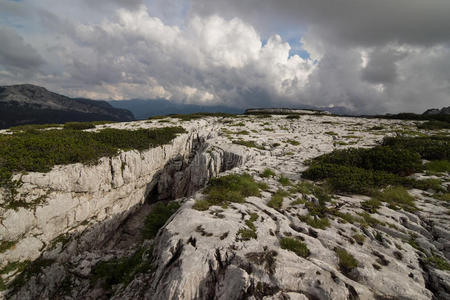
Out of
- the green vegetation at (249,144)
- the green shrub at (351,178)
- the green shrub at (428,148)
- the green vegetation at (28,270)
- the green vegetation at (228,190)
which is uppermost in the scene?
the green shrub at (428,148)

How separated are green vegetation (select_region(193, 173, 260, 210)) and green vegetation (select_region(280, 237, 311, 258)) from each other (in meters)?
3.39

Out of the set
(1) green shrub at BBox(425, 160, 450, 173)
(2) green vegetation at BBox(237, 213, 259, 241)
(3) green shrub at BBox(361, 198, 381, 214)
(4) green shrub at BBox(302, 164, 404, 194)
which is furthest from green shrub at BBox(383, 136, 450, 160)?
(2) green vegetation at BBox(237, 213, 259, 241)

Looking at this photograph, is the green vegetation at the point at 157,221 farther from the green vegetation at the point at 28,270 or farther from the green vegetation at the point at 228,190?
the green vegetation at the point at 28,270

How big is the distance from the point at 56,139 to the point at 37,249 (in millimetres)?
10402

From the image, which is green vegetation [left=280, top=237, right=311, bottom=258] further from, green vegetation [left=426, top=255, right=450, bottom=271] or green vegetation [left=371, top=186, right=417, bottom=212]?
green vegetation [left=371, top=186, right=417, bottom=212]

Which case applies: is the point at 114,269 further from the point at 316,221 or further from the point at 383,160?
the point at 383,160

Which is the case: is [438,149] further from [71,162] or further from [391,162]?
[71,162]

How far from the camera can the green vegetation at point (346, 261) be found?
228 inches

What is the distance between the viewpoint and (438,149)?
14.1 metres

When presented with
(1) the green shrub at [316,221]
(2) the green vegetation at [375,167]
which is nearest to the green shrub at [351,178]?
(2) the green vegetation at [375,167]

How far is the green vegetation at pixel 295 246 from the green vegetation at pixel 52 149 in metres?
17.9

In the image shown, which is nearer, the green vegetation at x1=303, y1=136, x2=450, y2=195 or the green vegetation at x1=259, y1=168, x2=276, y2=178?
the green vegetation at x1=303, y1=136, x2=450, y2=195

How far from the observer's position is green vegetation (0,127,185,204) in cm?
1338

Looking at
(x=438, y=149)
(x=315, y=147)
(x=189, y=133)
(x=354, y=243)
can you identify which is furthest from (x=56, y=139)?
(x=438, y=149)
